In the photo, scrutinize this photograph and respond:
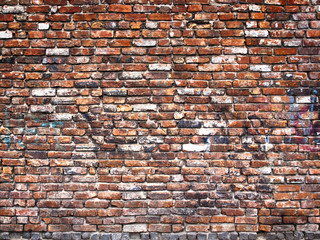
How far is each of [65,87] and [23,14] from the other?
80 centimetres

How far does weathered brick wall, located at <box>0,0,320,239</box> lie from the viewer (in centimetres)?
253

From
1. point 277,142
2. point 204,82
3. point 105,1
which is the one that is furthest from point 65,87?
point 277,142

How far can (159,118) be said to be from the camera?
2.55m

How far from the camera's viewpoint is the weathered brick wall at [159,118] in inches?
99.6

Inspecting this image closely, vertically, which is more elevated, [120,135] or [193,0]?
[193,0]

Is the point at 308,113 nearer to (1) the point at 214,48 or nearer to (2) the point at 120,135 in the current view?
(1) the point at 214,48

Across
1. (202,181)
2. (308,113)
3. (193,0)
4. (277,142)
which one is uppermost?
(193,0)

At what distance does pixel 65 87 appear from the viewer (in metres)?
2.56

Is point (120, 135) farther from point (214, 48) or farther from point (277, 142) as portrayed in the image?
point (277, 142)

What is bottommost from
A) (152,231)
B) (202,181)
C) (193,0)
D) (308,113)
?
(152,231)

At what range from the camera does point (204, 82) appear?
101 inches

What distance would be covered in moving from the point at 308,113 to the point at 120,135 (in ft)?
5.92

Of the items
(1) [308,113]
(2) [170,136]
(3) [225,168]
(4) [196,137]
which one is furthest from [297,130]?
(2) [170,136]

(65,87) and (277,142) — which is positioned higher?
(65,87)
